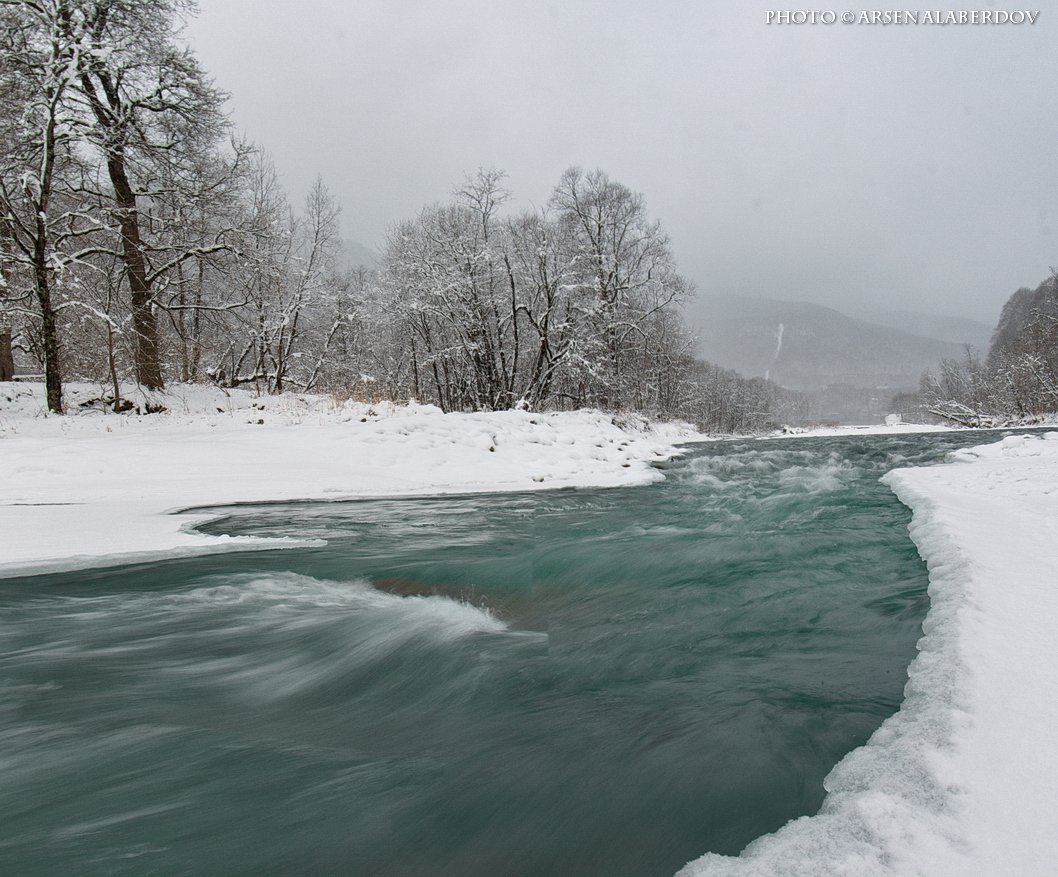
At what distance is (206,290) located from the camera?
21.9m

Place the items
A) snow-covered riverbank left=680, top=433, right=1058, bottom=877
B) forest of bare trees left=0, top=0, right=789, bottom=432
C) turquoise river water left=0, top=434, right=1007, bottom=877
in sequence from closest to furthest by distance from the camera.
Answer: snow-covered riverbank left=680, top=433, right=1058, bottom=877 → turquoise river water left=0, top=434, right=1007, bottom=877 → forest of bare trees left=0, top=0, right=789, bottom=432

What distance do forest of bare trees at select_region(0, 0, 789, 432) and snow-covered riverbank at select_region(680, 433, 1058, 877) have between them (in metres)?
14.9

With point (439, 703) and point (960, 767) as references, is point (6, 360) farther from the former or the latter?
point (960, 767)

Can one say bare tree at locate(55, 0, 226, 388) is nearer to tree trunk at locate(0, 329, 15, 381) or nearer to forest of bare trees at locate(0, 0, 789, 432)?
forest of bare trees at locate(0, 0, 789, 432)

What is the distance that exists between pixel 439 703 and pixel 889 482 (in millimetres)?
9391

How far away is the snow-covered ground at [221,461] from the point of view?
5555 millimetres

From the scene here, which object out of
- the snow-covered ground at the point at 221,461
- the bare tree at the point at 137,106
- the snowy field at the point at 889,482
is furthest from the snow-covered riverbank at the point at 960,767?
the bare tree at the point at 137,106

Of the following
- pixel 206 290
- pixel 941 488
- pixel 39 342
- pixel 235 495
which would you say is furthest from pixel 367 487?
pixel 206 290

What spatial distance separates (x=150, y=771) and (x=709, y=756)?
230cm

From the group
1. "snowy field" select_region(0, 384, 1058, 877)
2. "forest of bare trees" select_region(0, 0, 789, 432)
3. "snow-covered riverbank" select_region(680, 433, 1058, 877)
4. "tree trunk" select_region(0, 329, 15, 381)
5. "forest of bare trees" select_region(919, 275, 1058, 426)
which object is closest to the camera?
"snow-covered riverbank" select_region(680, 433, 1058, 877)

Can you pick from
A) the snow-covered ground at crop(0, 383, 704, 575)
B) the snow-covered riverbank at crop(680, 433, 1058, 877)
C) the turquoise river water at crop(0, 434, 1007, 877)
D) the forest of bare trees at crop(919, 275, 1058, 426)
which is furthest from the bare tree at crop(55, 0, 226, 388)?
the forest of bare trees at crop(919, 275, 1058, 426)

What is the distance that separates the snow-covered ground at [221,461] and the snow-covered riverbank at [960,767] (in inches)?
215

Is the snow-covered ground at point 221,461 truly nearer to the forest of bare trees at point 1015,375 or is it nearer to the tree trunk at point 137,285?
the tree trunk at point 137,285

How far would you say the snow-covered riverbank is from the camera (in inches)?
53.6
